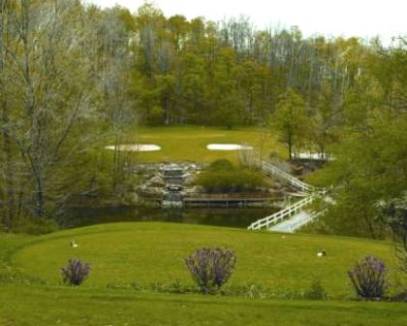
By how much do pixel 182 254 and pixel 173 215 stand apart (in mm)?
29092

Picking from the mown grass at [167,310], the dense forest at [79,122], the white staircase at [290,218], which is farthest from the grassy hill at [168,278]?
the white staircase at [290,218]

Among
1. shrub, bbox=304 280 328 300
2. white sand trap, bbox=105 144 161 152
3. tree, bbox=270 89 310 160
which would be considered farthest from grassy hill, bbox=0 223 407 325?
tree, bbox=270 89 310 160

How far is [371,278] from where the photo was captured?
10641 millimetres

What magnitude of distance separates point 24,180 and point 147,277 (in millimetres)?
16130

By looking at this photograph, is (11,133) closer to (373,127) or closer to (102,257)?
(102,257)

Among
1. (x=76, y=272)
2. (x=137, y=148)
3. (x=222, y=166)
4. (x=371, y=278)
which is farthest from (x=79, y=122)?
(x=371, y=278)

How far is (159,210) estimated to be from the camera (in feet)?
154

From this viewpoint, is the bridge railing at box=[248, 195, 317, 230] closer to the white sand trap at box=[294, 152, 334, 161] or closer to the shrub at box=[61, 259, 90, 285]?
the shrub at box=[61, 259, 90, 285]

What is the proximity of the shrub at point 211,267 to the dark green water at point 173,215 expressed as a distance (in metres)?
29.6

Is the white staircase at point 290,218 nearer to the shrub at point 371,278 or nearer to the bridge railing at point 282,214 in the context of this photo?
the bridge railing at point 282,214

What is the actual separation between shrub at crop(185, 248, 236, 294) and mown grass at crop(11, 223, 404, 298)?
1.42 metres

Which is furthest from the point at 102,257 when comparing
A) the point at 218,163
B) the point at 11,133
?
the point at 218,163

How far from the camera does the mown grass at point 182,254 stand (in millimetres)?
13289

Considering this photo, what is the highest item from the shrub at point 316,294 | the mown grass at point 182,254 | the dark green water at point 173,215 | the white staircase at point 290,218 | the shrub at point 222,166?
the shrub at point 316,294
